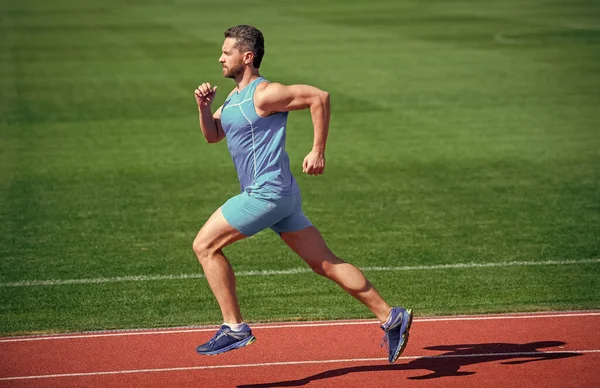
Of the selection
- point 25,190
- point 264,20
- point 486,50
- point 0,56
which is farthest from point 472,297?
point 264,20

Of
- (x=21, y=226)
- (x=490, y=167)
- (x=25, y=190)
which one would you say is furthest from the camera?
(x=490, y=167)

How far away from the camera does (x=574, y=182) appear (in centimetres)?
1527

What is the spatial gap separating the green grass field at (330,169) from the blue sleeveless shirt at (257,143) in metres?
2.23

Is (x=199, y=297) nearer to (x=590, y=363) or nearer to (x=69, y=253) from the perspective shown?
(x=69, y=253)

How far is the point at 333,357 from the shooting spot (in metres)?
8.44

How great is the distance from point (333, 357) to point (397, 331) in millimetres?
733

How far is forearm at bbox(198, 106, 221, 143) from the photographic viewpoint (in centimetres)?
805

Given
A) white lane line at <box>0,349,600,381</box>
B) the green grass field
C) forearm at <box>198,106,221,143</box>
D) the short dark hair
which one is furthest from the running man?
the green grass field

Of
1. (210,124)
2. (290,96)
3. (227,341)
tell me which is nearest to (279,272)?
(210,124)

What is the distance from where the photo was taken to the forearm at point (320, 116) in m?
7.47

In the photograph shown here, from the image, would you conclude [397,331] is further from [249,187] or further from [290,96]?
[290,96]

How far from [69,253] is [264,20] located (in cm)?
2483

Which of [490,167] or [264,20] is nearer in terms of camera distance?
[490,167]

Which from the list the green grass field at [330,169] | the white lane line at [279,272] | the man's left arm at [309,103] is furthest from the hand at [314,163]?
the white lane line at [279,272]
